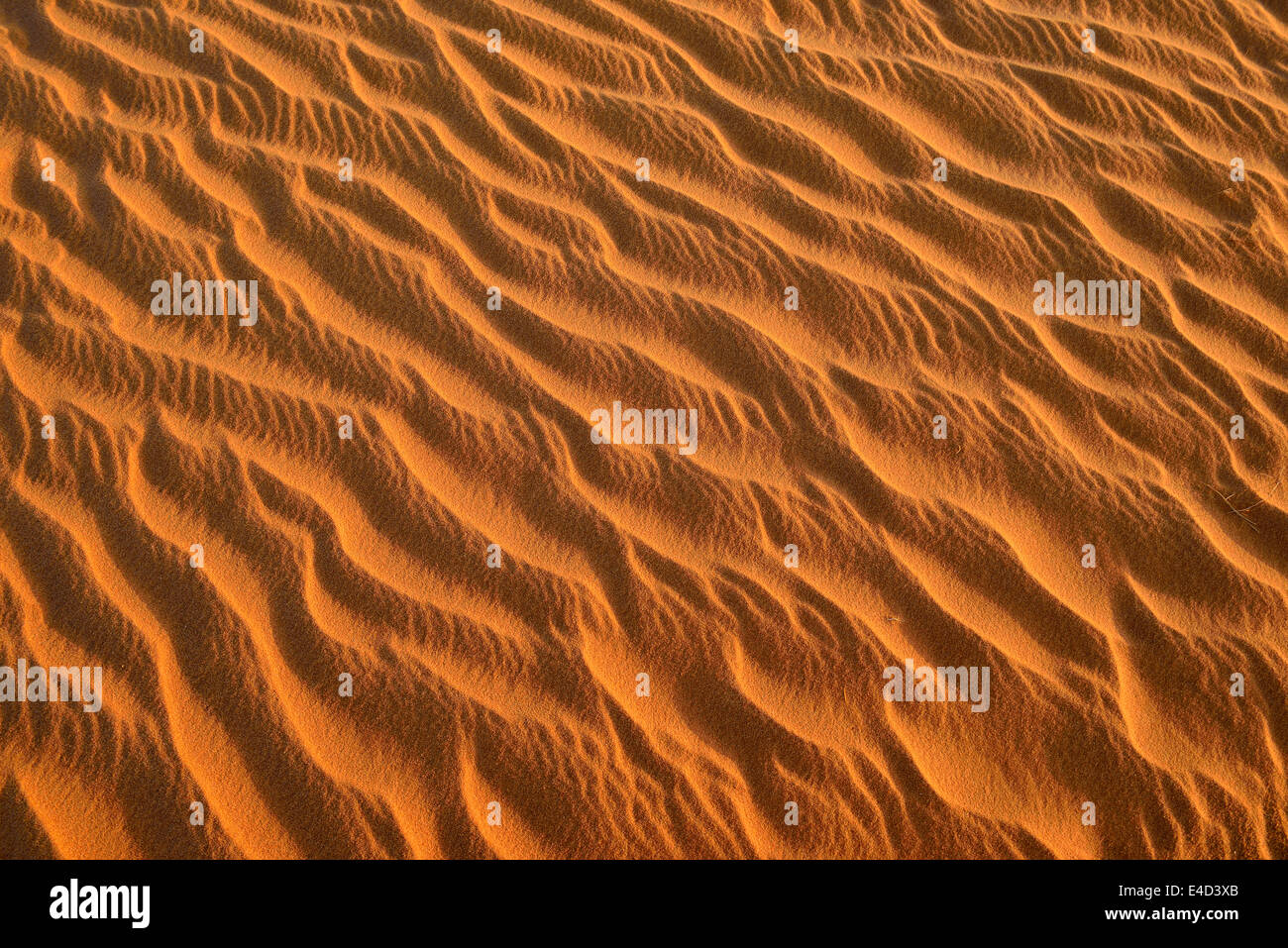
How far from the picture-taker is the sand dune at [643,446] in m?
2.31

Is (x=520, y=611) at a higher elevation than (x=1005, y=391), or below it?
below

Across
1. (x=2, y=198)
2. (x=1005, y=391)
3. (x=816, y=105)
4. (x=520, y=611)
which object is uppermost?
(x=816, y=105)

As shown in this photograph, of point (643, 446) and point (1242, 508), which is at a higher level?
point (643, 446)

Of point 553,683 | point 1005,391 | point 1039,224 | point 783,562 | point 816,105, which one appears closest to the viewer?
point 553,683

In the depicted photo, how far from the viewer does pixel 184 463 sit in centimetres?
264

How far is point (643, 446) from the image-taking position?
8.89 feet

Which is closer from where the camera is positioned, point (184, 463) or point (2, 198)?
point (184, 463)

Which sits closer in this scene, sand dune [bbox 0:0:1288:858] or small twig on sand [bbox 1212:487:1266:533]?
sand dune [bbox 0:0:1288:858]

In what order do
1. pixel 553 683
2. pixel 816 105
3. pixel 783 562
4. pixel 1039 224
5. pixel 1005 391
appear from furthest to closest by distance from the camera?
pixel 816 105, pixel 1039 224, pixel 1005 391, pixel 783 562, pixel 553 683

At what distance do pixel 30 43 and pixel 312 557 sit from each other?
7.99 feet

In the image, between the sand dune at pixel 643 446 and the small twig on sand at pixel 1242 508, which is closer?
the sand dune at pixel 643 446

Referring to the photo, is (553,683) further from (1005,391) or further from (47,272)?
(47,272)

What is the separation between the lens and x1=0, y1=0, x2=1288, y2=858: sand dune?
7.59ft

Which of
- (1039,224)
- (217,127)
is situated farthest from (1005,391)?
(217,127)
